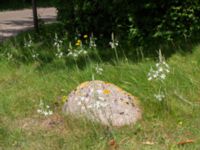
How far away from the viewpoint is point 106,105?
14.5ft

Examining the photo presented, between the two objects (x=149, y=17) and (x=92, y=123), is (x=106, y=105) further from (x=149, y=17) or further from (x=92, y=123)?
(x=149, y=17)

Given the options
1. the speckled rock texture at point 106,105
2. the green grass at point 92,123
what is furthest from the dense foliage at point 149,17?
the speckled rock texture at point 106,105

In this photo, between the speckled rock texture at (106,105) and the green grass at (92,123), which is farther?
the speckled rock texture at (106,105)

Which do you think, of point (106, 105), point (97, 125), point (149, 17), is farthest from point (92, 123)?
point (149, 17)

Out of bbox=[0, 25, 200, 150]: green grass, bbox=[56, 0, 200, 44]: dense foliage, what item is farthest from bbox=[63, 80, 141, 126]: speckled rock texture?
bbox=[56, 0, 200, 44]: dense foliage

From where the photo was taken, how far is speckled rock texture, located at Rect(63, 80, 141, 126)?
14.7 feet

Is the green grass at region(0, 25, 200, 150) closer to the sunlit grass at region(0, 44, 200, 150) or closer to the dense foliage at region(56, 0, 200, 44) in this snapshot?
the sunlit grass at region(0, 44, 200, 150)

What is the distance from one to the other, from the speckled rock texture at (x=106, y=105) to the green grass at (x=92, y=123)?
3.7 inches

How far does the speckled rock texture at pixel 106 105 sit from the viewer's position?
14.7 ft

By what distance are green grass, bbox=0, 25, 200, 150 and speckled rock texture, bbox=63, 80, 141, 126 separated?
9 cm

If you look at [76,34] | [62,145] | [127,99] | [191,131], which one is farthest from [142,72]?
[76,34]

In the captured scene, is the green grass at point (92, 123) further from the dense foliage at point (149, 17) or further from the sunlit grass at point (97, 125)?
the dense foliage at point (149, 17)

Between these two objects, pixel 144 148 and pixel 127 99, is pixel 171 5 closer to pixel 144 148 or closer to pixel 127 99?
pixel 127 99

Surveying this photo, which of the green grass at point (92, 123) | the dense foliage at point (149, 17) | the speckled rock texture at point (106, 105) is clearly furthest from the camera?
the dense foliage at point (149, 17)
